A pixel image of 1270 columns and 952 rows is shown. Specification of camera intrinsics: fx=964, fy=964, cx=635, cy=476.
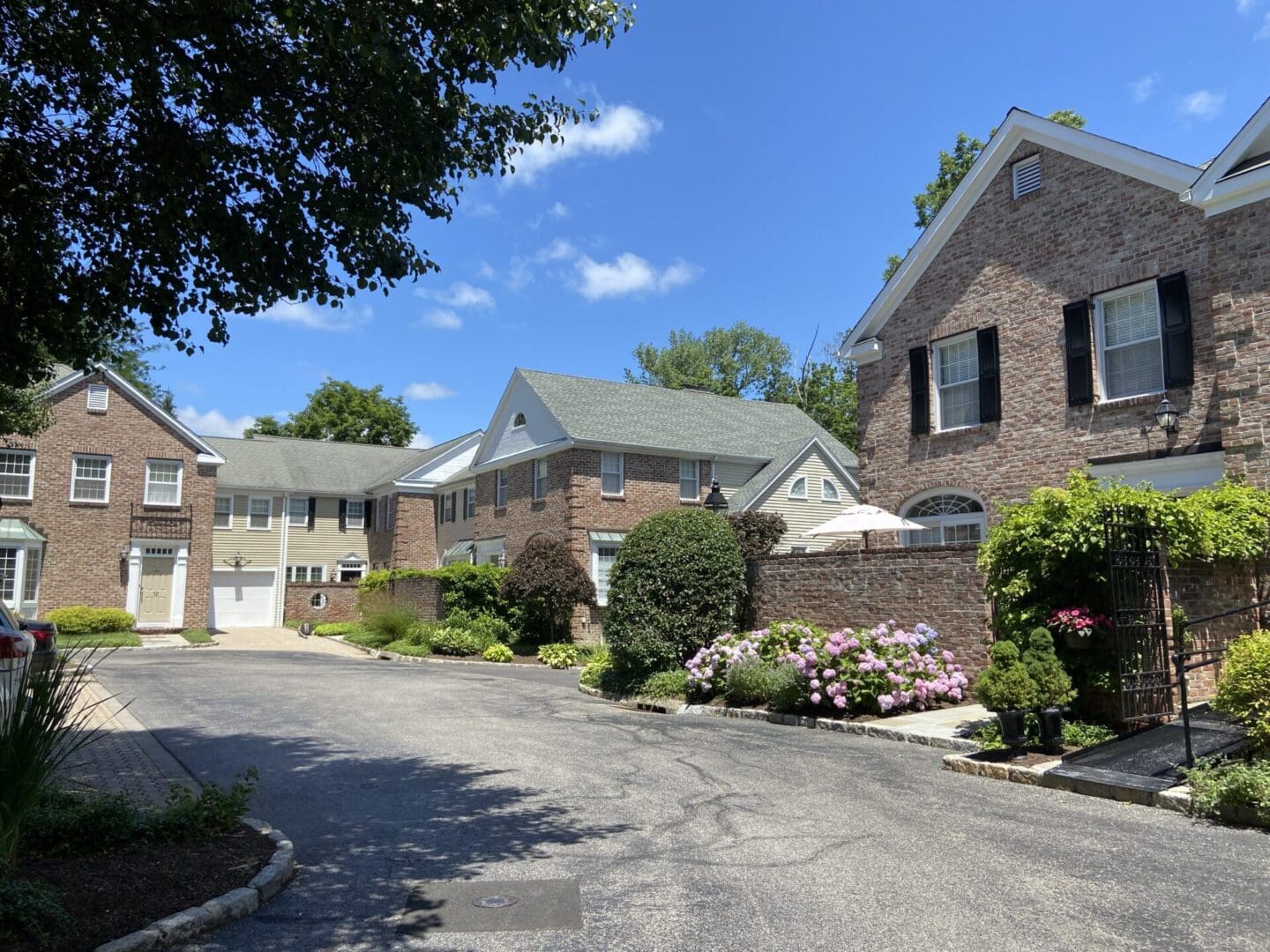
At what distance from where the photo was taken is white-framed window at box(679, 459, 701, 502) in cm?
3123

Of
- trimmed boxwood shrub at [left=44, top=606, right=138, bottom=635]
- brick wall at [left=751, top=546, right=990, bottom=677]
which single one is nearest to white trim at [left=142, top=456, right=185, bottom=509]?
trimmed boxwood shrub at [left=44, top=606, right=138, bottom=635]

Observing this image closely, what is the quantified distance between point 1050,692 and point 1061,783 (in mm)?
1168

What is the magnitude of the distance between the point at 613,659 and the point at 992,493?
7542 mm

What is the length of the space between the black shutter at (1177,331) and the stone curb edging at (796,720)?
721cm

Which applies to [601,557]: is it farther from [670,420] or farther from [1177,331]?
[1177,331]

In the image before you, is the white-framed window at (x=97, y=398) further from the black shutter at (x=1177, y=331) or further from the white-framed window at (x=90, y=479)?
the black shutter at (x=1177, y=331)

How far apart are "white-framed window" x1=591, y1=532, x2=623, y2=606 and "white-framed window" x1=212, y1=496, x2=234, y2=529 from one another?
20451mm

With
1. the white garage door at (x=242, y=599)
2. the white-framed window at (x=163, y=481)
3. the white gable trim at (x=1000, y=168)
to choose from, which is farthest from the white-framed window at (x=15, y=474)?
the white gable trim at (x=1000, y=168)

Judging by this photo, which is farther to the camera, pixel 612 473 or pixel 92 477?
pixel 92 477

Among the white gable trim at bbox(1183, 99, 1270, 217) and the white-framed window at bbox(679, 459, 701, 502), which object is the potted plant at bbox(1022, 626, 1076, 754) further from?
the white-framed window at bbox(679, 459, 701, 502)

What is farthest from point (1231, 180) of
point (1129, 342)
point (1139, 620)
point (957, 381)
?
point (1139, 620)

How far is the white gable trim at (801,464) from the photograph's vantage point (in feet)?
99.9

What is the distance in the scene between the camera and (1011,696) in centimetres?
1000

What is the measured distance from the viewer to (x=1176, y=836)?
284 inches
